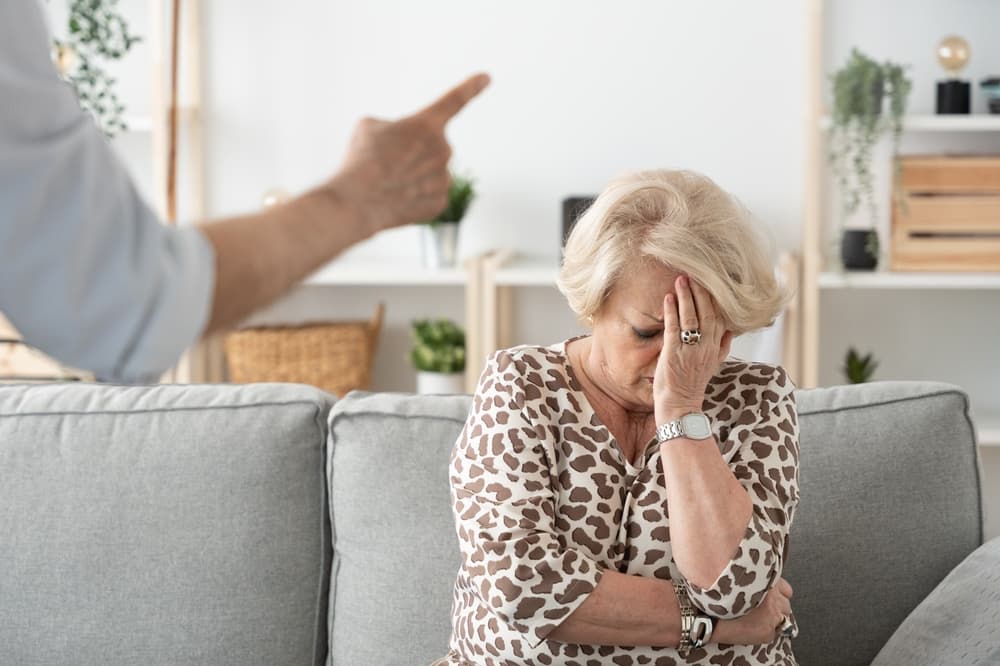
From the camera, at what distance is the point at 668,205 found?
5.32 ft

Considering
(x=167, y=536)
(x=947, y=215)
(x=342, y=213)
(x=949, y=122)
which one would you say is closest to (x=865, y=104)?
(x=949, y=122)

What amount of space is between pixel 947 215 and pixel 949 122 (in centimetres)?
23

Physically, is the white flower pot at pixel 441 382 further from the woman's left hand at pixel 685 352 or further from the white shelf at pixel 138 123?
the woman's left hand at pixel 685 352

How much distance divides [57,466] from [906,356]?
234 centimetres

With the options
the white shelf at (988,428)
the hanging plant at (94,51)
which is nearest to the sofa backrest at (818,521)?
the white shelf at (988,428)

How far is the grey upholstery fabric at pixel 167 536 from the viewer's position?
1.76 metres

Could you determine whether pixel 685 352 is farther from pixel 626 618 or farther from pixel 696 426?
pixel 626 618

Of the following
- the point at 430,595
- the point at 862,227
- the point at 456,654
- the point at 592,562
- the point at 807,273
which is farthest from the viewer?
the point at 862,227

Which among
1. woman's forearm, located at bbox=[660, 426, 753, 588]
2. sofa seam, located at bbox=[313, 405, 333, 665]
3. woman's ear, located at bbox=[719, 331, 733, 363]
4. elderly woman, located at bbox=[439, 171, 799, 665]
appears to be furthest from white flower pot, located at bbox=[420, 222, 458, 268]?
woman's forearm, located at bbox=[660, 426, 753, 588]

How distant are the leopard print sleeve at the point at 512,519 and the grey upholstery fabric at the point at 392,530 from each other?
0.43 ft

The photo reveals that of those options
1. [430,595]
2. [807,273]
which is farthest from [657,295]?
[807,273]

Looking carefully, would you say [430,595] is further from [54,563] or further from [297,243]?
[297,243]

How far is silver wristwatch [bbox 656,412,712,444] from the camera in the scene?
1.54 metres

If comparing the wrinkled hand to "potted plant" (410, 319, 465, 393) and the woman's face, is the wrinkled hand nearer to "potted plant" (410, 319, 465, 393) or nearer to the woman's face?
the woman's face
